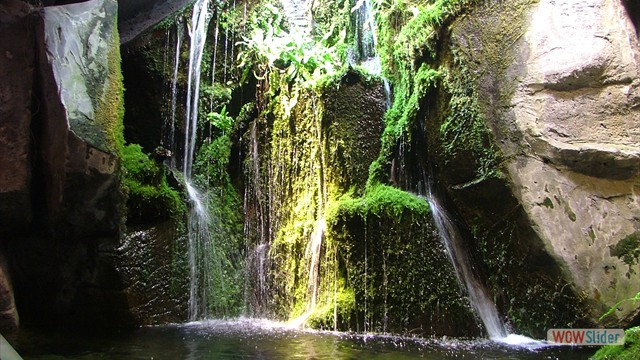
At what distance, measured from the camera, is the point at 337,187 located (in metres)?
7.18

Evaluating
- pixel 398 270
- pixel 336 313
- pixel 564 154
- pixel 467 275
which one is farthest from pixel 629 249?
pixel 336 313

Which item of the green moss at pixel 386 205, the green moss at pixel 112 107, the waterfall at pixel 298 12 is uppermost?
the waterfall at pixel 298 12

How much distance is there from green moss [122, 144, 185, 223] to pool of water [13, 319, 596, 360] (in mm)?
1620

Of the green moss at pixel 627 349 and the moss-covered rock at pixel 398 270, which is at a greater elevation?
the moss-covered rock at pixel 398 270

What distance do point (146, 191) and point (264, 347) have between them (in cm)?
305

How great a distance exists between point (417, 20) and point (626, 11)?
256cm

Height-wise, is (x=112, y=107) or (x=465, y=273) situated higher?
(x=112, y=107)

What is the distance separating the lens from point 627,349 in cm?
367

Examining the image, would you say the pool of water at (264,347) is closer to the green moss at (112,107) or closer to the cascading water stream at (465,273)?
the cascading water stream at (465,273)

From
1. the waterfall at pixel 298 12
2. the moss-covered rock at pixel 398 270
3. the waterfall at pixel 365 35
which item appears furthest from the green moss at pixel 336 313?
the waterfall at pixel 298 12

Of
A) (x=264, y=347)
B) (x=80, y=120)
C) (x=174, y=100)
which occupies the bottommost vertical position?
(x=264, y=347)

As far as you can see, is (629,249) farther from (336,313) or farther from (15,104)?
(15,104)

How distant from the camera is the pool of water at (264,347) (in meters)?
4.42

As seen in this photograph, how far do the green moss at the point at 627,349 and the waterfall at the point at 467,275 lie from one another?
1.62 meters
